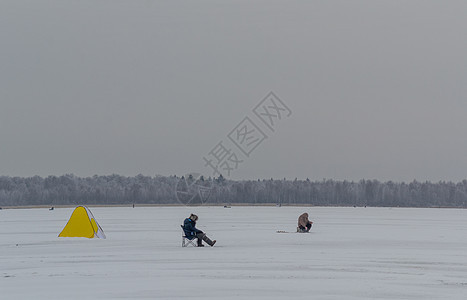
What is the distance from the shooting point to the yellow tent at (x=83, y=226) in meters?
26.3

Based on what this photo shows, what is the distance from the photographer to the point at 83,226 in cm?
2653

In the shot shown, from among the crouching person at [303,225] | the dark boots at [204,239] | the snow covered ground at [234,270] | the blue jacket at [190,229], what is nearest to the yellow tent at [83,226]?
the snow covered ground at [234,270]

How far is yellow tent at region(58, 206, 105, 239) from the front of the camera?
26.3 meters

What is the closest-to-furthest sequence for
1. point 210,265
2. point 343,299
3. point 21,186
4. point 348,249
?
point 343,299 < point 210,265 < point 348,249 < point 21,186

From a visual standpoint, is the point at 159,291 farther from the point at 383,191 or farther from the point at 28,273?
the point at 383,191

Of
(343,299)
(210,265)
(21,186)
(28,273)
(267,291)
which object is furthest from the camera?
(21,186)

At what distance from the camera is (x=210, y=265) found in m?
16.8

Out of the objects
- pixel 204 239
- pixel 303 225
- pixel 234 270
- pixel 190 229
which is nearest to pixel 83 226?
pixel 190 229

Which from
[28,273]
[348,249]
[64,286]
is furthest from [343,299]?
[348,249]

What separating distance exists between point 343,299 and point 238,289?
6.65 ft

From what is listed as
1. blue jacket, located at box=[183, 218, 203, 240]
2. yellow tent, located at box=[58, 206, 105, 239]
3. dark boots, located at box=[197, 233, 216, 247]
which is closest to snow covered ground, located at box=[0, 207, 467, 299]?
dark boots, located at box=[197, 233, 216, 247]

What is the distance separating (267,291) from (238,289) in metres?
0.57

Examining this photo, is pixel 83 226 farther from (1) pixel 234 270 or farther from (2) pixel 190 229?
(1) pixel 234 270

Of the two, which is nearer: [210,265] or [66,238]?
[210,265]
